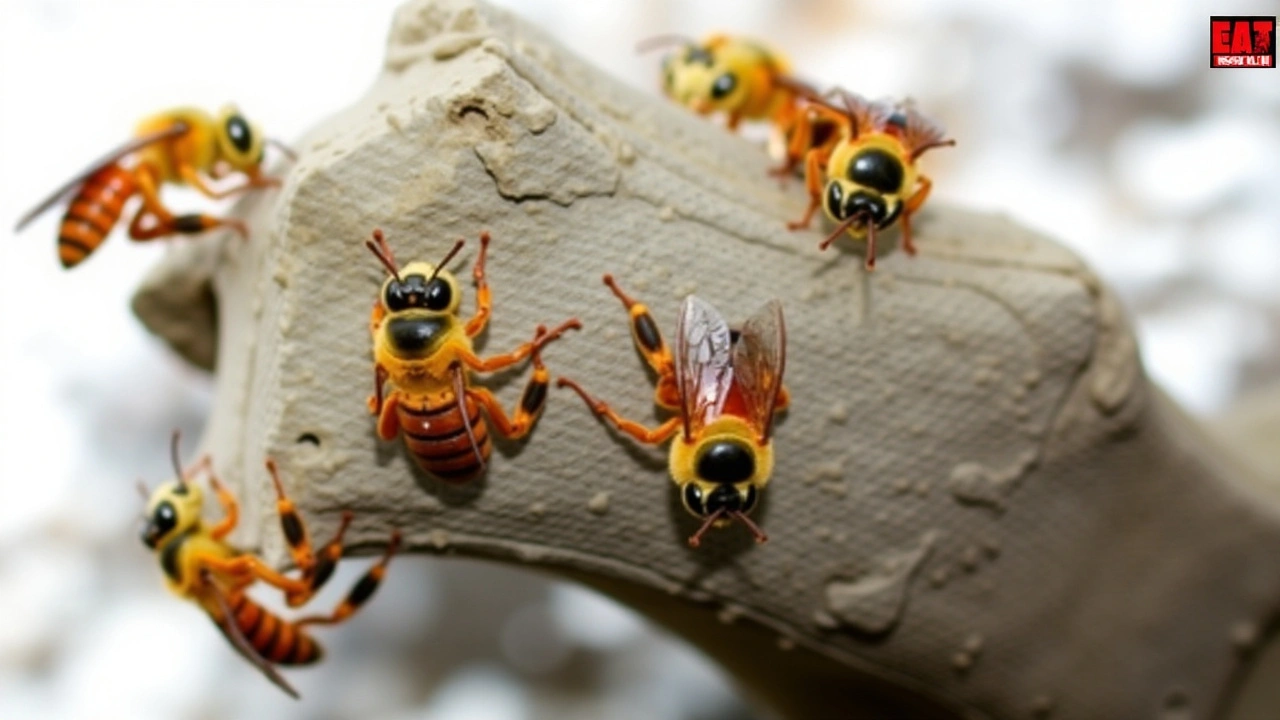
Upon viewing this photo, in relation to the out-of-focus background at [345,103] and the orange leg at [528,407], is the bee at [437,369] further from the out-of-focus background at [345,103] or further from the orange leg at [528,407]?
the out-of-focus background at [345,103]

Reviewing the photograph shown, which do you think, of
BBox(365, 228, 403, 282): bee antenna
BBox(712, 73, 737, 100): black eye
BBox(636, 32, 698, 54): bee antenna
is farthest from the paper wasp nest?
BBox(636, 32, 698, 54): bee antenna

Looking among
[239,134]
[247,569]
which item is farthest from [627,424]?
[239,134]

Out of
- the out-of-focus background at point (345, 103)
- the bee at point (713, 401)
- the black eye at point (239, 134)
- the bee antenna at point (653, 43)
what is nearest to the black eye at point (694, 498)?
the bee at point (713, 401)

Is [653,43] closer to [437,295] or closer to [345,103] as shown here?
[345,103]

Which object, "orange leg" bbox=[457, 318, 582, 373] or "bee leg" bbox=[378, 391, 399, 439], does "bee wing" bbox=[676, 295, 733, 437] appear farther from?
"bee leg" bbox=[378, 391, 399, 439]

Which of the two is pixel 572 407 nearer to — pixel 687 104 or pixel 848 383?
pixel 848 383

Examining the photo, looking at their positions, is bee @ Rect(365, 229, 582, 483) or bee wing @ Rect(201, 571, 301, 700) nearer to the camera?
bee @ Rect(365, 229, 582, 483)

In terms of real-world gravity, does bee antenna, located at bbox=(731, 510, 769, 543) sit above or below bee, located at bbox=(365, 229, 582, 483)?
below
